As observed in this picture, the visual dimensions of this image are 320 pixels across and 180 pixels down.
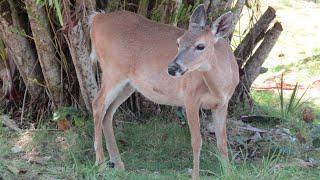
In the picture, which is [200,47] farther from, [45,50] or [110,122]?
[45,50]

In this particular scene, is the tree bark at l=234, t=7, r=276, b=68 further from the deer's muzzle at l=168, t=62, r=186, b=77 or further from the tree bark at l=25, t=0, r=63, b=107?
the deer's muzzle at l=168, t=62, r=186, b=77

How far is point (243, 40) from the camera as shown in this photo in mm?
8047

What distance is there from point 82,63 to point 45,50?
451 millimetres

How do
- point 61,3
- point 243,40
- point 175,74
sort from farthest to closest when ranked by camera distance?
point 243,40 < point 61,3 < point 175,74

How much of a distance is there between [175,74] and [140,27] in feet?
3.86

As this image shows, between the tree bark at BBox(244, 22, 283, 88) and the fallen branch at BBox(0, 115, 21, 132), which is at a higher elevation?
the tree bark at BBox(244, 22, 283, 88)

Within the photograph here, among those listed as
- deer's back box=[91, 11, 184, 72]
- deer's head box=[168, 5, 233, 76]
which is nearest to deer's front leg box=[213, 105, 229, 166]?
deer's head box=[168, 5, 233, 76]

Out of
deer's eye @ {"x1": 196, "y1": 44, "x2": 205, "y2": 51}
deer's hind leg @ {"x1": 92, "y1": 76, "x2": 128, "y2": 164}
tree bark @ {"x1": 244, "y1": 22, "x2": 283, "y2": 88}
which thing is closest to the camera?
deer's eye @ {"x1": 196, "y1": 44, "x2": 205, "y2": 51}

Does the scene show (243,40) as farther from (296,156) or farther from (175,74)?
(175,74)

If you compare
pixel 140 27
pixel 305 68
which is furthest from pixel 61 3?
pixel 305 68

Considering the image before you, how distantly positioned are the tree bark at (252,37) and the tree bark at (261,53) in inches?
3.0

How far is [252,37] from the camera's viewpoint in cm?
798

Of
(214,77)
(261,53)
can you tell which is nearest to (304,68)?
(261,53)

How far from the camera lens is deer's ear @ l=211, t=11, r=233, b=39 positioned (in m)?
5.71
